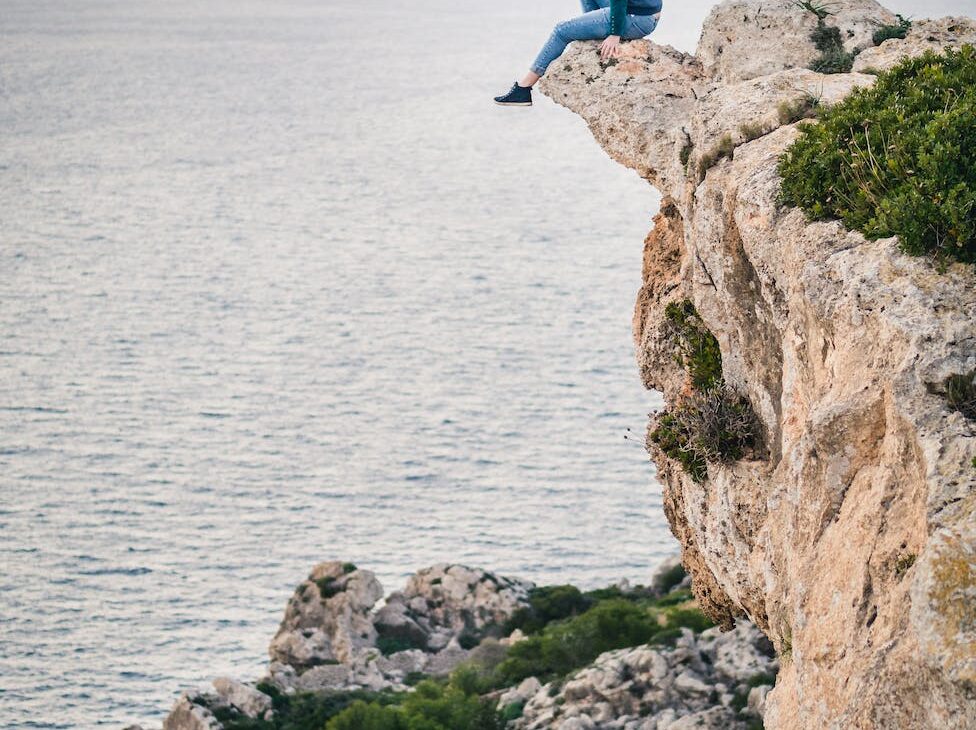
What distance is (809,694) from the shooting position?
40.9 ft

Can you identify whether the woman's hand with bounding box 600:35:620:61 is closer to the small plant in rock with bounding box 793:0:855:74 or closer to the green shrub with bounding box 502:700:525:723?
the small plant in rock with bounding box 793:0:855:74

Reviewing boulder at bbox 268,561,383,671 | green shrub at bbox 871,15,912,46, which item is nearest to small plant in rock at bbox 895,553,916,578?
green shrub at bbox 871,15,912,46

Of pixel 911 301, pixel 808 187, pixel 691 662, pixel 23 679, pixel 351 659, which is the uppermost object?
pixel 808 187

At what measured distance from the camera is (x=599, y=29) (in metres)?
20.9

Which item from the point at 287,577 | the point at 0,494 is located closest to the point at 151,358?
the point at 0,494

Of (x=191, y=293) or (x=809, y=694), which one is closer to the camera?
(x=809, y=694)

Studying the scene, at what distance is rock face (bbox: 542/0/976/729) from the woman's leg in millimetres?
678

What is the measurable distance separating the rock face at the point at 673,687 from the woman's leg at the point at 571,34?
2388 cm

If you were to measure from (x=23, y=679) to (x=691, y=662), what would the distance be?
56435 mm

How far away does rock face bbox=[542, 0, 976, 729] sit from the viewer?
10688 millimetres

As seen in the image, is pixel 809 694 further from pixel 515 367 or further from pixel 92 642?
pixel 515 367

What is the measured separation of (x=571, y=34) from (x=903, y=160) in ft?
28.8

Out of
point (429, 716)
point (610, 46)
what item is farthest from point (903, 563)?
point (429, 716)

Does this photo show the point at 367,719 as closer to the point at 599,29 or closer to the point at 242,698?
the point at 242,698
